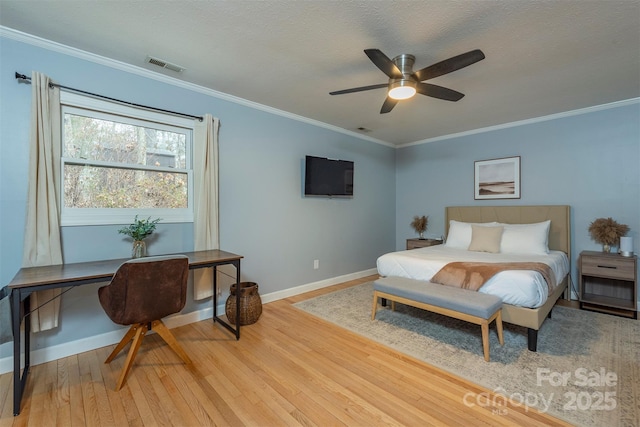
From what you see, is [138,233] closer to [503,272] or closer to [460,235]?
[503,272]

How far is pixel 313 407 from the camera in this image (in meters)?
1.75

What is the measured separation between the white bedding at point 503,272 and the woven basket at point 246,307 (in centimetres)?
153

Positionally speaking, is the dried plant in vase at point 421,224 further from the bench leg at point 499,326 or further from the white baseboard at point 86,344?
the white baseboard at point 86,344

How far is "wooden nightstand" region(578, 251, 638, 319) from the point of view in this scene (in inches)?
123

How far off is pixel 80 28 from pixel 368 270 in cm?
474

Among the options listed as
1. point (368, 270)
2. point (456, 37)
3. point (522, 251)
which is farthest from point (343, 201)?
point (456, 37)

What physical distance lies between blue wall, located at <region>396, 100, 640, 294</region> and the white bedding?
0.81m

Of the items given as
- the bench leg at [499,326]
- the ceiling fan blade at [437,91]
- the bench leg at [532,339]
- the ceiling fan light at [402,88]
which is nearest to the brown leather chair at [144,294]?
the ceiling fan light at [402,88]

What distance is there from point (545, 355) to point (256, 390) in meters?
2.34

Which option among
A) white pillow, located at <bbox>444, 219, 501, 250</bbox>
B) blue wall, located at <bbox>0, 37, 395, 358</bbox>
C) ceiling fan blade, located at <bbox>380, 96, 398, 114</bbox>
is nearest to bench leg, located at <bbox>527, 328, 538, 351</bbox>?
white pillow, located at <bbox>444, 219, 501, 250</bbox>

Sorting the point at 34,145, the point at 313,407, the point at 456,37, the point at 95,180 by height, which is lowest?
the point at 313,407

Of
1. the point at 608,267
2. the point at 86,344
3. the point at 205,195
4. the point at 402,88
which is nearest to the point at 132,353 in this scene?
the point at 86,344

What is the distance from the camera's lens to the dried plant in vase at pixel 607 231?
11.0ft

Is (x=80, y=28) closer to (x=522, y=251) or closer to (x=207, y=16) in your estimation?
(x=207, y=16)
